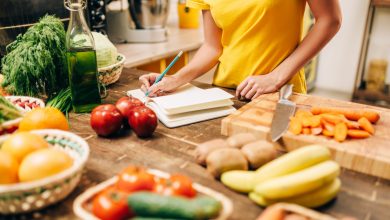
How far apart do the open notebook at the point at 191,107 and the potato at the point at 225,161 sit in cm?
33

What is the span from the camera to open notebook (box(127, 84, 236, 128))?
117 cm

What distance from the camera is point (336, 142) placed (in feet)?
3.18

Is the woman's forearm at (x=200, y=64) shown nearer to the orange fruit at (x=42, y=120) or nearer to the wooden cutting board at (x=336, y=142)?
the wooden cutting board at (x=336, y=142)

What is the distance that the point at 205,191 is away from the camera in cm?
74

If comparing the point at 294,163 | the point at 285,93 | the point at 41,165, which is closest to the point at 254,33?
the point at 285,93

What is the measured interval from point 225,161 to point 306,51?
2.33 ft

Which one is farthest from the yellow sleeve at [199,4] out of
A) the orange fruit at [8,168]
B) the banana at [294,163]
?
the orange fruit at [8,168]

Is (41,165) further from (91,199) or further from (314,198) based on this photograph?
(314,198)

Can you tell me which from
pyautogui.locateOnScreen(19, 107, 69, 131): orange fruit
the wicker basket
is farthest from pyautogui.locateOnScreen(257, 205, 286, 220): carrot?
the wicker basket

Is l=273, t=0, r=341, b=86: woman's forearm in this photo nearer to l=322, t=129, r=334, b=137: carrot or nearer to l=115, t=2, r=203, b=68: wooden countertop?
l=322, t=129, r=334, b=137: carrot

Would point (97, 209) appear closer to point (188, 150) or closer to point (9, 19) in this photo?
point (188, 150)

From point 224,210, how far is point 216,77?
1.05 m

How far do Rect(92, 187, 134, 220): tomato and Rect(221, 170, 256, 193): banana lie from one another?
25 cm

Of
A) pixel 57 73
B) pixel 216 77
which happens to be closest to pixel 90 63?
pixel 57 73
